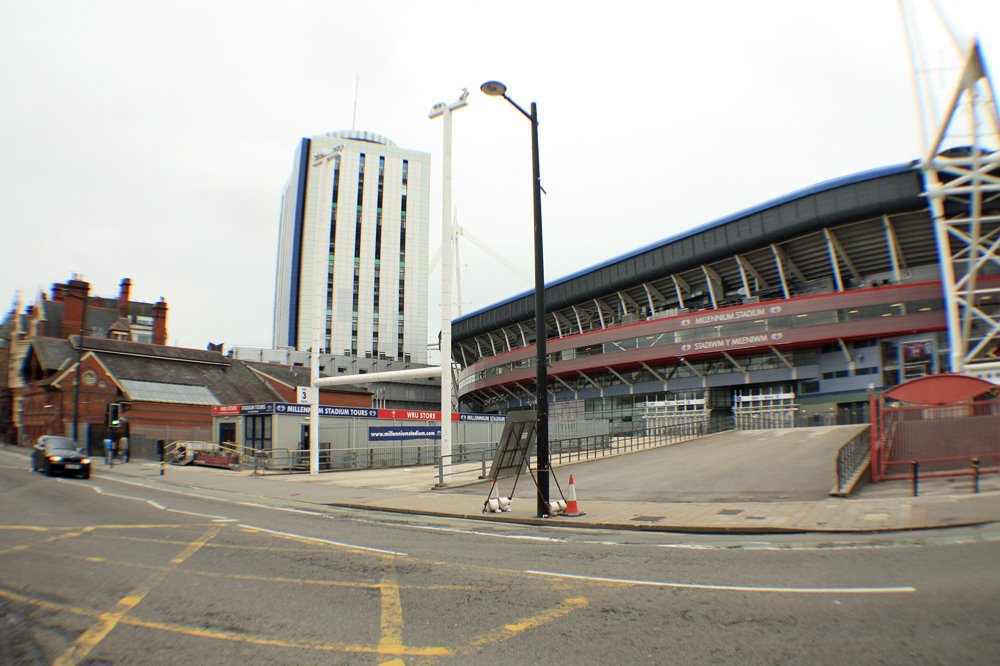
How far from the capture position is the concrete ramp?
15.2m

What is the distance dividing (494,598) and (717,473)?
14.7 meters

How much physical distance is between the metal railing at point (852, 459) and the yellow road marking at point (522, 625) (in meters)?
10.6

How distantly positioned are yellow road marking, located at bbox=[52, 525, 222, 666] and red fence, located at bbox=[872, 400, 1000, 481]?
53.4 ft

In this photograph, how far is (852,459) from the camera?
16.3 meters

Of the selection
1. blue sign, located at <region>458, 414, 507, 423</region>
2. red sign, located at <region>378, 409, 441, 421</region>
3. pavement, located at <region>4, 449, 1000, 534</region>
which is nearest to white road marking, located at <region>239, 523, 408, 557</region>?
pavement, located at <region>4, 449, 1000, 534</region>

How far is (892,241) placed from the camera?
154ft

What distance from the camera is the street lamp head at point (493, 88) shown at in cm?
1265

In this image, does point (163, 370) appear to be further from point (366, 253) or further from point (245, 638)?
point (366, 253)

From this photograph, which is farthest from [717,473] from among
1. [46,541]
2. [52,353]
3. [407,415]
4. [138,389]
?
[52,353]

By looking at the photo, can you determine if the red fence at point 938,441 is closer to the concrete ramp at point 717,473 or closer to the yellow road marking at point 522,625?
the concrete ramp at point 717,473

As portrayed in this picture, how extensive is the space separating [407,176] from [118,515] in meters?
106

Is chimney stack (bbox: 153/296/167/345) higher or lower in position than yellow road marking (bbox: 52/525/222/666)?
higher

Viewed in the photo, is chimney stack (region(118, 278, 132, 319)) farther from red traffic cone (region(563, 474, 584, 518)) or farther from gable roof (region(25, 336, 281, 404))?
red traffic cone (region(563, 474, 584, 518))

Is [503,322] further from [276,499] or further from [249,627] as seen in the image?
[249,627]
